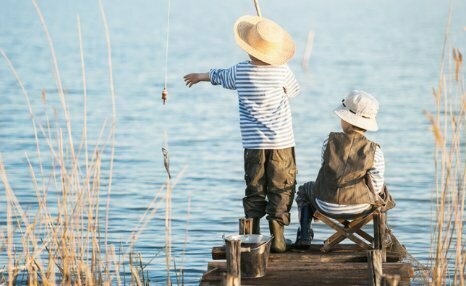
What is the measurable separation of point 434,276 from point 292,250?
117 cm

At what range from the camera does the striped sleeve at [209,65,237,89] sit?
693 cm

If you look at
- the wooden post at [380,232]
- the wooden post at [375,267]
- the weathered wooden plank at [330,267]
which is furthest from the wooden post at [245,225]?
the wooden post at [375,267]

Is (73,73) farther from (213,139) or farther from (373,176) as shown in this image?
(373,176)

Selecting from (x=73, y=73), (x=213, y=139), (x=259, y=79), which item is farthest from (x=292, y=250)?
(x=73, y=73)

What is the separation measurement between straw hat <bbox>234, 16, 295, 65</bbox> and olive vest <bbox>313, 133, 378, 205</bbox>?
538mm

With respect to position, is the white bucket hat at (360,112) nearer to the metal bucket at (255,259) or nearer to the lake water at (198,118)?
the metal bucket at (255,259)

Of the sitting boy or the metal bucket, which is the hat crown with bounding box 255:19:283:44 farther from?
the metal bucket

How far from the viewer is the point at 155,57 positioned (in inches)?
1248

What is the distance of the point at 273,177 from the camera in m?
6.84

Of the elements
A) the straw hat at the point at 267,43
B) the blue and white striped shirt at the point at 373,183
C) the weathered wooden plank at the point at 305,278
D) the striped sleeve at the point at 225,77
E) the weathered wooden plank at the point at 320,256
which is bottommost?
the weathered wooden plank at the point at 305,278

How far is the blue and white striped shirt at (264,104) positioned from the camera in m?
6.81

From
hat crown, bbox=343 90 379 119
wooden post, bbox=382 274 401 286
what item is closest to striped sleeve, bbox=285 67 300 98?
hat crown, bbox=343 90 379 119

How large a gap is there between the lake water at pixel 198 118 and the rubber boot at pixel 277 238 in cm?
119

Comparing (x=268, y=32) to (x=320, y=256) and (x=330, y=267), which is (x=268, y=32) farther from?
(x=330, y=267)
